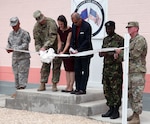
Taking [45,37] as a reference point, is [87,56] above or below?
below

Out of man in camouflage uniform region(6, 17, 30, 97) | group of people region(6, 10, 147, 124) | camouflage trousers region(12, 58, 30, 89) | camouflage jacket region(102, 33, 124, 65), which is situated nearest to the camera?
group of people region(6, 10, 147, 124)

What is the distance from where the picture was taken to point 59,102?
734 centimetres

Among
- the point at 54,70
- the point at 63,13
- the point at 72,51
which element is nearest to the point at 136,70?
the point at 72,51

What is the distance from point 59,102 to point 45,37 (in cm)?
140

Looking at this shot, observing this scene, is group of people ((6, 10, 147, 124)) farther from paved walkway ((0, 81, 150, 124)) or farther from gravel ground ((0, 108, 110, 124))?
gravel ground ((0, 108, 110, 124))

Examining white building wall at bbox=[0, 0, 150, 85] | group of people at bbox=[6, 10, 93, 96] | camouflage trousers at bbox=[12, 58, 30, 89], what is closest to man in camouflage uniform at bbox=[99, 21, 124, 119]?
group of people at bbox=[6, 10, 93, 96]

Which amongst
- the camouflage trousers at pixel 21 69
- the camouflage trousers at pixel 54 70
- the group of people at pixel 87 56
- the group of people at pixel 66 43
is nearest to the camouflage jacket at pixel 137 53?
the group of people at pixel 87 56

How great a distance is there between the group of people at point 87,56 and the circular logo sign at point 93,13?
54.7 inches

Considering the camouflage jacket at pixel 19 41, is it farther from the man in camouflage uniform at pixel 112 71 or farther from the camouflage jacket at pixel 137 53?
the camouflage jacket at pixel 137 53

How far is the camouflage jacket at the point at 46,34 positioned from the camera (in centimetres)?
756

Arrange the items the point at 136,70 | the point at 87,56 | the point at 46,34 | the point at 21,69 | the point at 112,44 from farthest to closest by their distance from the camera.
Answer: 1. the point at 21,69
2. the point at 46,34
3. the point at 87,56
4. the point at 112,44
5. the point at 136,70

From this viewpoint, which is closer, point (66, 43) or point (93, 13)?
point (66, 43)

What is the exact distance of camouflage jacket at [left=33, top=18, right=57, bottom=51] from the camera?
756 centimetres

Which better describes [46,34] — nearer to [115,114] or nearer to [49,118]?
[49,118]
